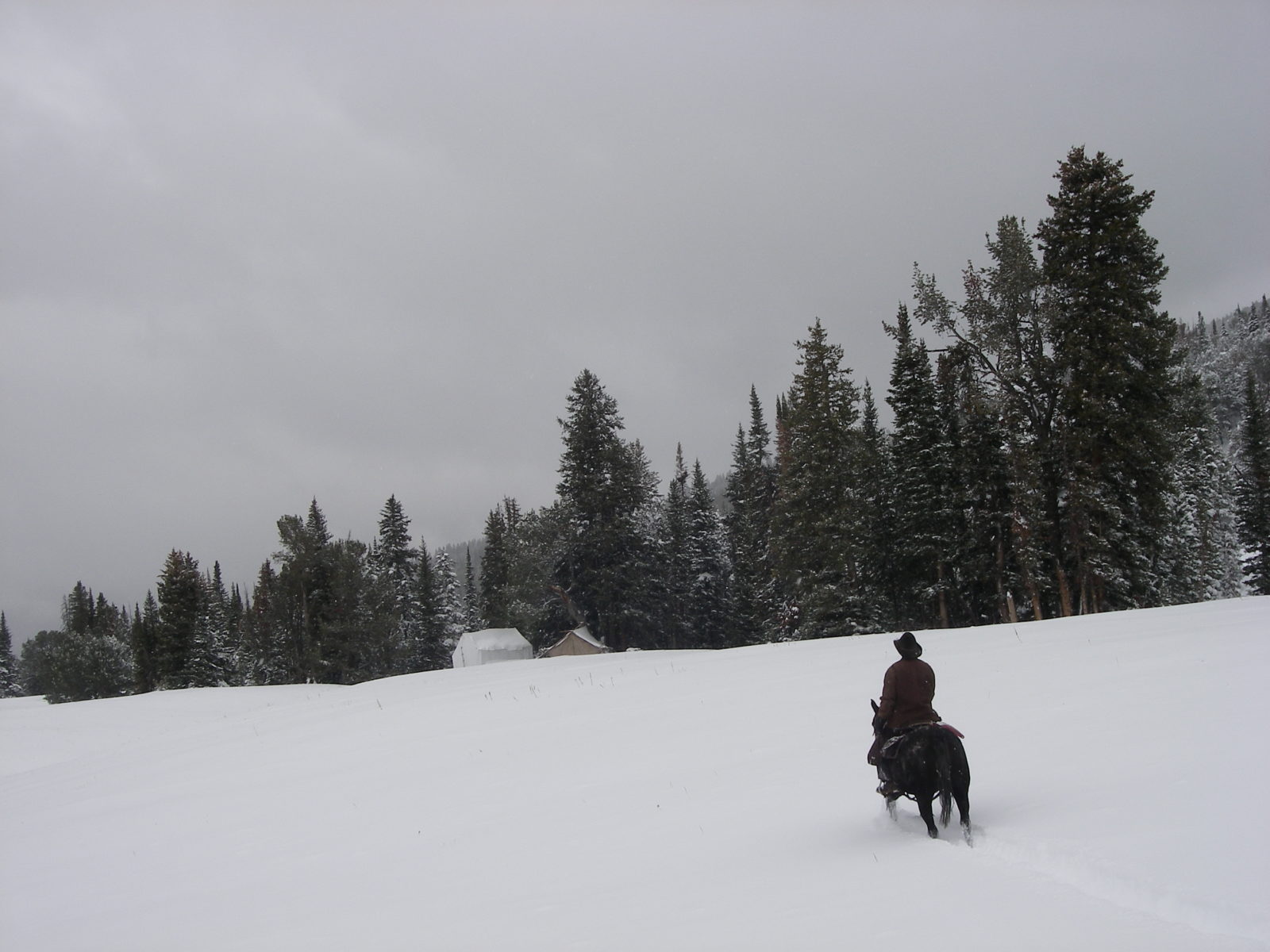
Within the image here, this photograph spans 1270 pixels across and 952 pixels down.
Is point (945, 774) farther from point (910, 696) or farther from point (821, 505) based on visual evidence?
point (821, 505)

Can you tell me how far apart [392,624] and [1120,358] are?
166 ft

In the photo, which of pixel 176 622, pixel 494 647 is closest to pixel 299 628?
pixel 176 622

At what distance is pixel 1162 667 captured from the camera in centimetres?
1270

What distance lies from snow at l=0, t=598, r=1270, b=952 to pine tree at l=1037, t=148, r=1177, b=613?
12162 millimetres

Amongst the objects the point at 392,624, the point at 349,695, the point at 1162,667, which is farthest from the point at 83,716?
the point at 1162,667

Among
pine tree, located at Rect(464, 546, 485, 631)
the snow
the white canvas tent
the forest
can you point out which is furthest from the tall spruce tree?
pine tree, located at Rect(464, 546, 485, 631)

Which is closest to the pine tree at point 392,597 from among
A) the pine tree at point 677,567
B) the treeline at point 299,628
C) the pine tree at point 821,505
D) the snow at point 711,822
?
the treeline at point 299,628

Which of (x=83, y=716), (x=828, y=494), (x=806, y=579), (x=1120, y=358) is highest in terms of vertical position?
(x=1120, y=358)

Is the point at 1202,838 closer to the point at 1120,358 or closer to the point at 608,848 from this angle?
the point at 608,848

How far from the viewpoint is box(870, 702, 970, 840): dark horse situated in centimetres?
718

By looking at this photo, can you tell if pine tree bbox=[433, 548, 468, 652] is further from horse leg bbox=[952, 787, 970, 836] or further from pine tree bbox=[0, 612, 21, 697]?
horse leg bbox=[952, 787, 970, 836]

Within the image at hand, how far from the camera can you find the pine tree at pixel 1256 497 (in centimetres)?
5653

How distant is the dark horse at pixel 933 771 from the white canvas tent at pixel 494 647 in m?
49.3

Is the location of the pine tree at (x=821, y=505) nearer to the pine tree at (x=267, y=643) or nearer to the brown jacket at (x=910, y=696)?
the brown jacket at (x=910, y=696)
